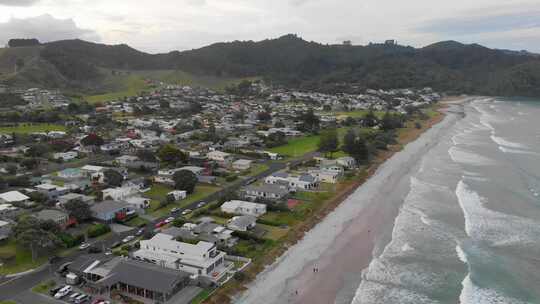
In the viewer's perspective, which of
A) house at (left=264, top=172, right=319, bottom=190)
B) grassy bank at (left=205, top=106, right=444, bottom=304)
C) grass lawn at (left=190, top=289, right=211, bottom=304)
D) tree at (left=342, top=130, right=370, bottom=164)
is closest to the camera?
grass lawn at (left=190, top=289, right=211, bottom=304)

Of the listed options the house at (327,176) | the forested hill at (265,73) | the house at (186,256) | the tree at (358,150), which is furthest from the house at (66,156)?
the forested hill at (265,73)

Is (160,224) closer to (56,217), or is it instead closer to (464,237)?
(56,217)

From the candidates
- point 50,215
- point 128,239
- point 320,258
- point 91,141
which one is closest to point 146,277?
point 128,239

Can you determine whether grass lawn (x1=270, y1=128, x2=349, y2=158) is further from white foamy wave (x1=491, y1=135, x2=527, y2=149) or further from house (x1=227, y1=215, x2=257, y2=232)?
house (x1=227, y1=215, x2=257, y2=232)

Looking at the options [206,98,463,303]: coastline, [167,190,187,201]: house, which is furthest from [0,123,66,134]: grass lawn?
[206,98,463,303]: coastline

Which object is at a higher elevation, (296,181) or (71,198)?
(296,181)

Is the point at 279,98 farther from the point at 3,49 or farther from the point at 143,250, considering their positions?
the point at 3,49

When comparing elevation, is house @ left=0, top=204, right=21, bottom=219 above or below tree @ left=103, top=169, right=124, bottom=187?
below

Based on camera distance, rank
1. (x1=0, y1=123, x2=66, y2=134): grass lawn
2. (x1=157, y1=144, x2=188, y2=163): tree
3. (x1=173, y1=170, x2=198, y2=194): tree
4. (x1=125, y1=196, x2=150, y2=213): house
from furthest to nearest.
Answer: (x1=0, y1=123, x2=66, y2=134): grass lawn → (x1=157, y1=144, x2=188, y2=163): tree → (x1=173, y1=170, x2=198, y2=194): tree → (x1=125, y1=196, x2=150, y2=213): house
